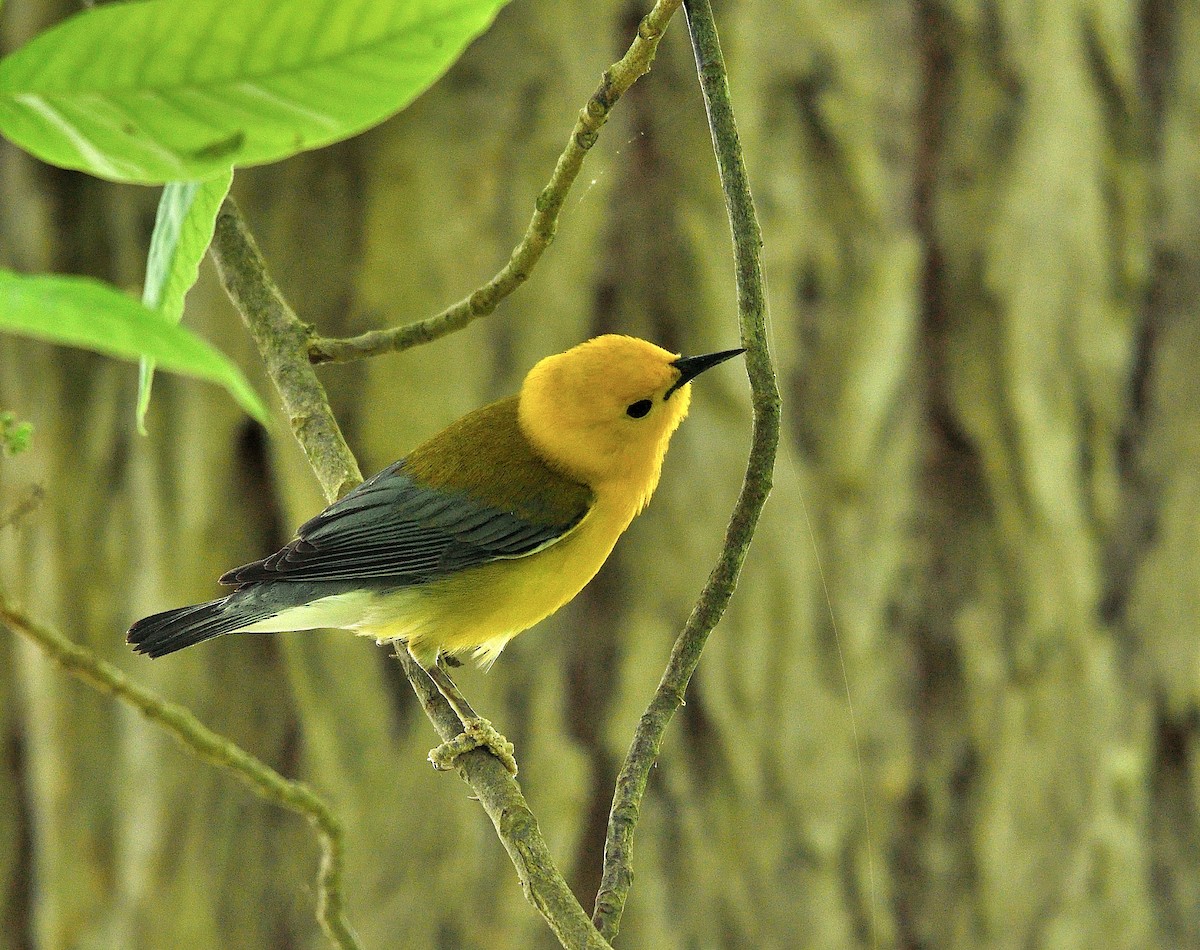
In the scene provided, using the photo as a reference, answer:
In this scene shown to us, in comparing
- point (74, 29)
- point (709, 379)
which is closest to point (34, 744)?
point (709, 379)

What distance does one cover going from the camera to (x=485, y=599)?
2215mm

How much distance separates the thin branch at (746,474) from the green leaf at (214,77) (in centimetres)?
73

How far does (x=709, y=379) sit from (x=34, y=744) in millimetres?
2289

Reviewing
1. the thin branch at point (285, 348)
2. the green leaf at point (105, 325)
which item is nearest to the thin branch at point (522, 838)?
the thin branch at point (285, 348)

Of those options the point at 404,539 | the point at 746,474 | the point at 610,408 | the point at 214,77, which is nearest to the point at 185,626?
the point at 404,539

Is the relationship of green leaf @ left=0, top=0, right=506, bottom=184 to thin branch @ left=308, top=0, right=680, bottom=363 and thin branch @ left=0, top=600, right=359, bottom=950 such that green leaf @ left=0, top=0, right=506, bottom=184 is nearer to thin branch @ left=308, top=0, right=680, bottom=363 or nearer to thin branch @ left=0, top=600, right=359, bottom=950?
thin branch @ left=0, top=600, right=359, bottom=950

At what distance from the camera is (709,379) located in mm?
3697

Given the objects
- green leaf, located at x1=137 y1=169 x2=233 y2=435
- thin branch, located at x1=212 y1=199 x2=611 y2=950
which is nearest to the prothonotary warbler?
thin branch, located at x1=212 y1=199 x2=611 y2=950

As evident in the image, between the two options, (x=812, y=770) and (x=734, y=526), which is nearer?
(x=734, y=526)

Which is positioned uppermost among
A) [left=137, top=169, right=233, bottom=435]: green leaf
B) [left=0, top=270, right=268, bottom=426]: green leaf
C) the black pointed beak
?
the black pointed beak

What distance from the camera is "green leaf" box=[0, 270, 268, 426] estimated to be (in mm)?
564

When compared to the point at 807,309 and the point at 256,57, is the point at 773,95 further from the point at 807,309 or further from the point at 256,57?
the point at 256,57

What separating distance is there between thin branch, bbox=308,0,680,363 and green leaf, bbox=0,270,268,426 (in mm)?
958

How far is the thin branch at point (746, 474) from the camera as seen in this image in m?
1.41
